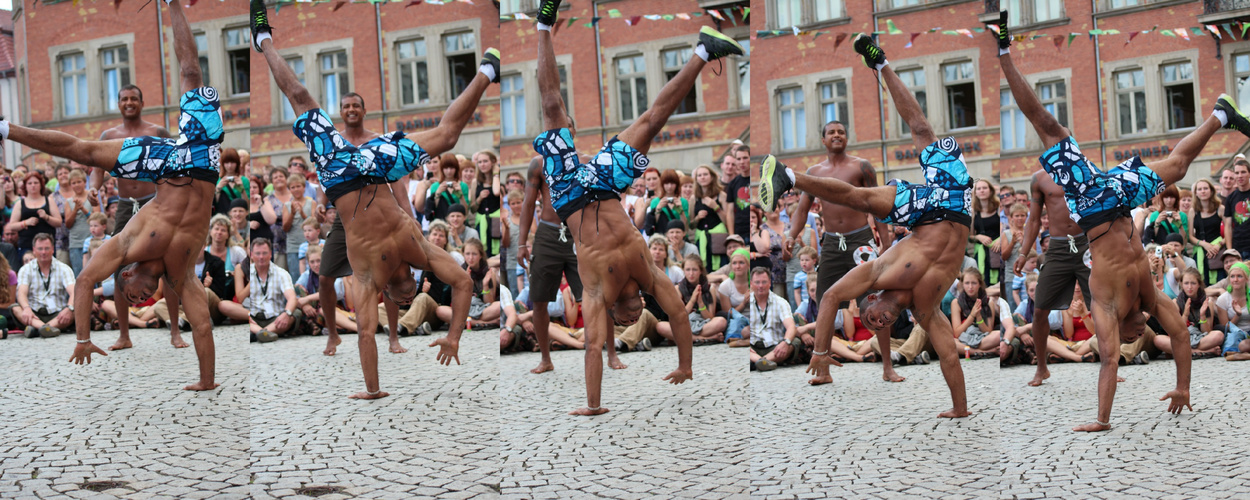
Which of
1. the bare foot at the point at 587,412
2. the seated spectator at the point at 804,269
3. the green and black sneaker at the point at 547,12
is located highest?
the green and black sneaker at the point at 547,12

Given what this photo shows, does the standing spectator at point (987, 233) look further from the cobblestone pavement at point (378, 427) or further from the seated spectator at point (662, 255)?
the cobblestone pavement at point (378, 427)

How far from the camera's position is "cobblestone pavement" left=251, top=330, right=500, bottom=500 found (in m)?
5.92

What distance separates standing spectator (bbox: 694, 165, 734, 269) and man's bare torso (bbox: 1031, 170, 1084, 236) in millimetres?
4953

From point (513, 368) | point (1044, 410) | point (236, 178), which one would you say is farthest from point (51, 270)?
point (1044, 410)

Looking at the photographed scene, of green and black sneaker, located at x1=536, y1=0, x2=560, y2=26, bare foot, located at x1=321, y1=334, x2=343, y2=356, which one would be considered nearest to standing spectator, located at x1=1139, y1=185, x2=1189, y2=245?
green and black sneaker, located at x1=536, y1=0, x2=560, y2=26

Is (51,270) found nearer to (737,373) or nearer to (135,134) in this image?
(135,134)

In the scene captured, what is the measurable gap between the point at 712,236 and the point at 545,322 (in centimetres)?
417

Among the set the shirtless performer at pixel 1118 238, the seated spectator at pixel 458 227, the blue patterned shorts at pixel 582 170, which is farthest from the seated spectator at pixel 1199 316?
the seated spectator at pixel 458 227

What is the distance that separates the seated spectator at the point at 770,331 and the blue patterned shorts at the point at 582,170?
9.66ft

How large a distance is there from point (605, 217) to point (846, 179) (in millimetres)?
2309

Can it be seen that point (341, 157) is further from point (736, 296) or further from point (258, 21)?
point (736, 296)

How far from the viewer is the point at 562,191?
27.1ft

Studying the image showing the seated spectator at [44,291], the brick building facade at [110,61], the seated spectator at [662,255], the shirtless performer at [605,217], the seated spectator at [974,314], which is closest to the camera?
the shirtless performer at [605,217]

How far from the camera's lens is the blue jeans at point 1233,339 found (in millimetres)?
10852
